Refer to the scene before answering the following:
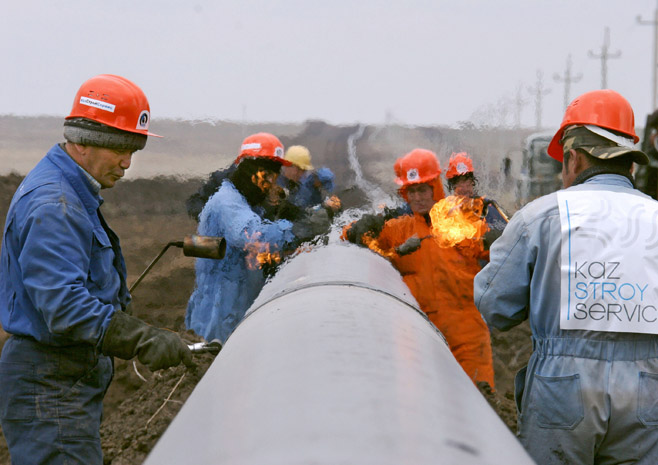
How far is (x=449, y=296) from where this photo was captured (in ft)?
16.0

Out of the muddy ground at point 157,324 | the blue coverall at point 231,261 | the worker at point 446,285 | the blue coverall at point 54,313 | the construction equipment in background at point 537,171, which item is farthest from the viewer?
the construction equipment in background at point 537,171

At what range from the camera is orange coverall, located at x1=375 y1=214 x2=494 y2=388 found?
4.87 meters

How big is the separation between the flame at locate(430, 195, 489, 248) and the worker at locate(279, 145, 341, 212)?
9.07ft

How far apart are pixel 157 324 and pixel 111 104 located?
965 cm

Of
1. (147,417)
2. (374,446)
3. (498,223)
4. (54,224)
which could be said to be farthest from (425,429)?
(147,417)

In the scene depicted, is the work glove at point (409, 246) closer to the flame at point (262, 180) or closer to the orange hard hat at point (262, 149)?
the flame at point (262, 180)

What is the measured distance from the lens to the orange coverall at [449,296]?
4867 millimetres

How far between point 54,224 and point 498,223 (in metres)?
3.60

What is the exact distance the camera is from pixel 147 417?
5.66 metres

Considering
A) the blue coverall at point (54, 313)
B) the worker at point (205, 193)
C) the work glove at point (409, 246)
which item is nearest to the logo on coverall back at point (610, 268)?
the blue coverall at point (54, 313)

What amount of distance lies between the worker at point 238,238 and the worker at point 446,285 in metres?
0.78

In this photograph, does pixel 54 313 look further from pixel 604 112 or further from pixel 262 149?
pixel 262 149

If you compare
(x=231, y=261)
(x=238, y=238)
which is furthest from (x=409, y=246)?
(x=231, y=261)

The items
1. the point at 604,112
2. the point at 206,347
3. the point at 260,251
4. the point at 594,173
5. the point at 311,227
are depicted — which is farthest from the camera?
the point at 260,251
